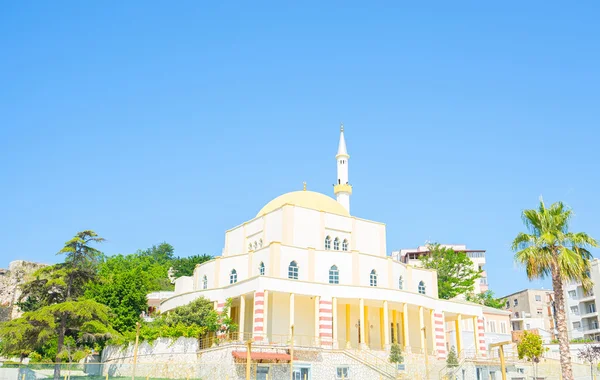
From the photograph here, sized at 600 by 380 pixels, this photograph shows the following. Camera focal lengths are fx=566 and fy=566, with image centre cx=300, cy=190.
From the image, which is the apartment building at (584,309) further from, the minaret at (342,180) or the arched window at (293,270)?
the arched window at (293,270)

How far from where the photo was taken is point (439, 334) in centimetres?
4538

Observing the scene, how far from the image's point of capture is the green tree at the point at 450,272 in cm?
6875

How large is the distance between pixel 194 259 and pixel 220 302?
145 ft

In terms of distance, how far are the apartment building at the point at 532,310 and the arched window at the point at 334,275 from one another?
48677 mm

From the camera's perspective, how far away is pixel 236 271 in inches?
1767

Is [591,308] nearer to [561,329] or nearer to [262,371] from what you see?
[561,329]

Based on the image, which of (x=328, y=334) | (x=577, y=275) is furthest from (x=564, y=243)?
(x=328, y=334)

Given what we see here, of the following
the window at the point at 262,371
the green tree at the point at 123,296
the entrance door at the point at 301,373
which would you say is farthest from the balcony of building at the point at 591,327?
the green tree at the point at 123,296

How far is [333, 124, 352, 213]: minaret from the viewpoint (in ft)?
188

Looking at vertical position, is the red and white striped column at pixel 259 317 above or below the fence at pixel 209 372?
above

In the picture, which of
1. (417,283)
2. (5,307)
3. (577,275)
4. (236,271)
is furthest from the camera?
(5,307)

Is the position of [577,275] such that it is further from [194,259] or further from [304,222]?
[194,259]

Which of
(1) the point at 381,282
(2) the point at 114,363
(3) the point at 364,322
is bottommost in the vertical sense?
(2) the point at 114,363

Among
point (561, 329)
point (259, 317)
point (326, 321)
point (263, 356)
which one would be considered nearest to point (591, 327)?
point (326, 321)
